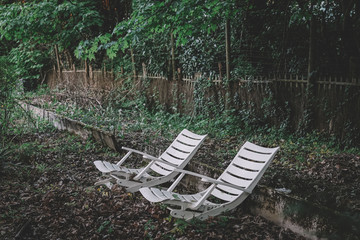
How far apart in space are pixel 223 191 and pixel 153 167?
140 cm

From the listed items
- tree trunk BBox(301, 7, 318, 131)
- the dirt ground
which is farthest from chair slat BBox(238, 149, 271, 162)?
tree trunk BBox(301, 7, 318, 131)

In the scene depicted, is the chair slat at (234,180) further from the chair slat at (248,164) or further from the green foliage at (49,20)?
the green foliage at (49,20)

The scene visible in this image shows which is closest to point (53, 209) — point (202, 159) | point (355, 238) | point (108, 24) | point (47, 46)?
point (202, 159)

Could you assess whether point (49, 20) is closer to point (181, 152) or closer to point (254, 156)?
point (181, 152)

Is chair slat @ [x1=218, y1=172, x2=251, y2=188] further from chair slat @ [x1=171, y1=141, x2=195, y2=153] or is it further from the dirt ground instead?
chair slat @ [x1=171, y1=141, x2=195, y2=153]

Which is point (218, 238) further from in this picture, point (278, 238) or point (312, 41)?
point (312, 41)

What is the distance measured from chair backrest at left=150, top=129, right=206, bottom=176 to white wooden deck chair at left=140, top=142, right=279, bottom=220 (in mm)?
743

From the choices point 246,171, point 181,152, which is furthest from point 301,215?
point 181,152

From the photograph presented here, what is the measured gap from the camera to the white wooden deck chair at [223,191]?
407 cm

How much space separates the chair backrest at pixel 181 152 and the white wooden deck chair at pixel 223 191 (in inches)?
29.3

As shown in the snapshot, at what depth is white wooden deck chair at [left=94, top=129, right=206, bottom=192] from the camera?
5.04m

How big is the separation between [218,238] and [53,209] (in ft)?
7.95

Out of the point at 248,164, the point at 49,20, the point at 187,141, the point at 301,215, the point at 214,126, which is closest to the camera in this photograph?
the point at 301,215

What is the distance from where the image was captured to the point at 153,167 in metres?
5.71
